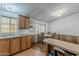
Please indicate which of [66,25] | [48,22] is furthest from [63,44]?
[48,22]

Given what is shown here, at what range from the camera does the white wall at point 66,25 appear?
128 cm

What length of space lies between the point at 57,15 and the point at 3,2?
935mm

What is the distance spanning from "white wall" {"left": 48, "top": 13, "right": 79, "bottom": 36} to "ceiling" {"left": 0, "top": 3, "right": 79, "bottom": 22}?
0.08 meters

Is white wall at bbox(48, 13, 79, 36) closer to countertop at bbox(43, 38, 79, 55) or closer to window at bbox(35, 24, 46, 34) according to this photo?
window at bbox(35, 24, 46, 34)

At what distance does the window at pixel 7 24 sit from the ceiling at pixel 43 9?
0.67 ft

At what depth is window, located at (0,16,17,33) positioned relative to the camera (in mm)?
1419

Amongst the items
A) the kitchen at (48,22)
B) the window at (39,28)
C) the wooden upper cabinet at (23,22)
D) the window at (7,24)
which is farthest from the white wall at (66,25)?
the window at (7,24)

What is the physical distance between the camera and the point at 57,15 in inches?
54.1

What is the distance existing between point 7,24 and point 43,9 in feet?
2.39

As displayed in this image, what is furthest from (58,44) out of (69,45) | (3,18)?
(3,18)

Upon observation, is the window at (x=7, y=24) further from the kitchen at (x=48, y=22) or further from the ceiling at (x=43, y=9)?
the ceiling at (x=43, y=9)

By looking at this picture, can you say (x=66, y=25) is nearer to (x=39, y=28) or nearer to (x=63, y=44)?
(x=63, y=44)

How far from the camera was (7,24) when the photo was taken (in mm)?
1416

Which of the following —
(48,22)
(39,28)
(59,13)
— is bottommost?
(39,28)
